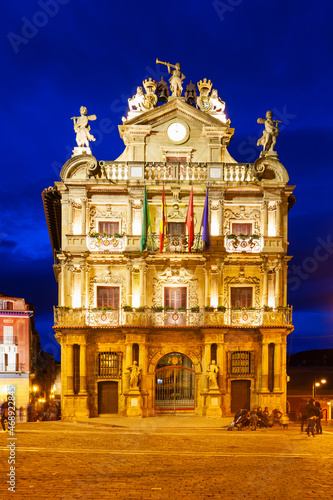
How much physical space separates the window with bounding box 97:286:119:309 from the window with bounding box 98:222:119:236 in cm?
341

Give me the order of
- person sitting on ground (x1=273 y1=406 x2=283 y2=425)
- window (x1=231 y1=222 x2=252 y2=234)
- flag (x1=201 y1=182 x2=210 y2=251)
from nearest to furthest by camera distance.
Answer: person sitting on ground (x1=273 y1=406 x2=283 y2=425)
flag (x1=201 y1=182 x2=210 y2=251)
window (x1=231 y1=222 x2=252 y2=234)

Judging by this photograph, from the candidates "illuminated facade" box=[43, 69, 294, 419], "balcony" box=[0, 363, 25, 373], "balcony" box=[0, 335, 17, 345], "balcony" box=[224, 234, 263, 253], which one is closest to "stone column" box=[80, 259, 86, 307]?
"illuminated facade" box=[43, 69, 294, 419]

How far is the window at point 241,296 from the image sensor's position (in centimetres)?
3522

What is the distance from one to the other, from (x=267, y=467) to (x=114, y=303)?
20.4 m

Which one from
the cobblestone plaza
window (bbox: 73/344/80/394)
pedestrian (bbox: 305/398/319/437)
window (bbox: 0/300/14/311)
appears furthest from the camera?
window (bbox: 0/300/14/311)

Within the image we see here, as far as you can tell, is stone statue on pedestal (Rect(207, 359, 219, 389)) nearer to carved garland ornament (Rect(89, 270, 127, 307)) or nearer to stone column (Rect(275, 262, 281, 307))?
stone column (Rect(275, 262, 281, 307))

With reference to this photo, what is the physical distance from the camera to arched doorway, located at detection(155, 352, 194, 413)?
34.7 meters

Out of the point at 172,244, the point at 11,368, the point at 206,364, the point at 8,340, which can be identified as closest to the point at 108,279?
the point at 172,244

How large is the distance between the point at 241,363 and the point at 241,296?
401 cm

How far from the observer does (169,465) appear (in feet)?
52.0

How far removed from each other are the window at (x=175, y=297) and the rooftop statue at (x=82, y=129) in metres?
10.4

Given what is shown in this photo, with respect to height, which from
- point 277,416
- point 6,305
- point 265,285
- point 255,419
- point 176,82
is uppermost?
point 176,82

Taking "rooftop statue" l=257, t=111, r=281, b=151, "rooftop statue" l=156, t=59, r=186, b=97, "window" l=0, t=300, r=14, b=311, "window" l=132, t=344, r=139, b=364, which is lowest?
"window" l=132, t=344, r=139, b=364

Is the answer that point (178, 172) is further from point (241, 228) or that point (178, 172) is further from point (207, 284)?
point (207, 284)
